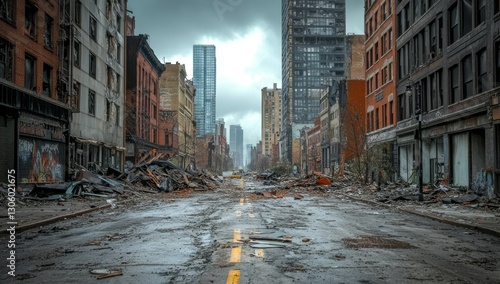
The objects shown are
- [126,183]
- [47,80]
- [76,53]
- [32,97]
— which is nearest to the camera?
[32,97]

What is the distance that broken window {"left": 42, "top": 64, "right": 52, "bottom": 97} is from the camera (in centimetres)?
2764

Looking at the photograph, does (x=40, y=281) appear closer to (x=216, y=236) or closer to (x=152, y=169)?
(x=216, y=236)

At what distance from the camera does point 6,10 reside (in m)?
23.0

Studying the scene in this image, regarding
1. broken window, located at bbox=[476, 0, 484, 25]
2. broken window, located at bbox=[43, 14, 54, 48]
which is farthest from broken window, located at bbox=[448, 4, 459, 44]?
broken window, located at bbox=[43, 14, 54, 48]

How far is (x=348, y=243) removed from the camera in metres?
9.44

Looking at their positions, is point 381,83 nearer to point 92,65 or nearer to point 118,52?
point 118,52

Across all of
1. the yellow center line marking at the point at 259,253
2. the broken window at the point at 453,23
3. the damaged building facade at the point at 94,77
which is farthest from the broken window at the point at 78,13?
the yellow center line marking at the point at 259,253

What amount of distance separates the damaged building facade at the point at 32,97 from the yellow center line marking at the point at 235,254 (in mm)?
17210

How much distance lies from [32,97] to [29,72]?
178cm

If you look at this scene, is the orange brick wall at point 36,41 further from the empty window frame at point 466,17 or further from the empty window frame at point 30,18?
the empty window frame at point 466,17

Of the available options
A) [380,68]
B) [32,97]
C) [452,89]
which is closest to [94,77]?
[32,97]

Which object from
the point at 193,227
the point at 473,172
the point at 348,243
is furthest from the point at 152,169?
the point at 348,243

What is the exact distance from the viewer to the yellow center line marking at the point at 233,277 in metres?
6.03

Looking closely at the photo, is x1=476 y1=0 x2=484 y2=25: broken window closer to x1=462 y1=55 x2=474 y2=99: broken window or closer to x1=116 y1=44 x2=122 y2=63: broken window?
x1=462 y1=55 x2=474 y2=99: broken window
